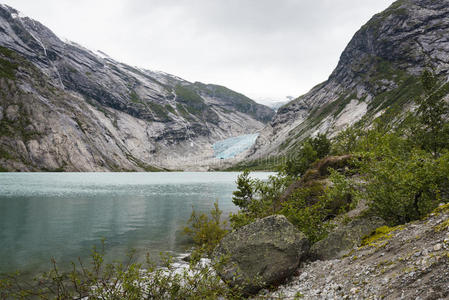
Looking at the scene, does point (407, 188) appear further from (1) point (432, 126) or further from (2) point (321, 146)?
(2) point (321, 146)

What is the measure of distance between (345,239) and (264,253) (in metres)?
4.78

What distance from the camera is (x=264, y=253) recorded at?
610 inches

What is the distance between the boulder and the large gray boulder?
911 millimetres

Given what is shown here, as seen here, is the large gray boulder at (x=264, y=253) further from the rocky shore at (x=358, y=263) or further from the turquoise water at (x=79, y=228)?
the turquoise water at (x=79, y=228)

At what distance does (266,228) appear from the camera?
16766mm

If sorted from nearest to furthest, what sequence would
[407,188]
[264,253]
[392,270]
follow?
[392,270], [407,188], [264,253]

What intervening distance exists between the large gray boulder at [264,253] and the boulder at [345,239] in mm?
911

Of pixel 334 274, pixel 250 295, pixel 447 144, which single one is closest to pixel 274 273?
pixel 250 295

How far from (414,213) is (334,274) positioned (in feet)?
19.5

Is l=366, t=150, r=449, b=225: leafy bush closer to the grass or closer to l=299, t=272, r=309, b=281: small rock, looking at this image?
the grass

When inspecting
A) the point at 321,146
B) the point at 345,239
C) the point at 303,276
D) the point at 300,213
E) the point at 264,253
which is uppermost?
the point at 321,146

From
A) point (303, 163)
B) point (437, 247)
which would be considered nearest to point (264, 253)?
point (437, 247)

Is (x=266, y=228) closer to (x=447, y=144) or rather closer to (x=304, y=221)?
(x=304, y=221)

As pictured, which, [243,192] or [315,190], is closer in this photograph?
[315,190]
